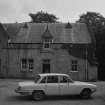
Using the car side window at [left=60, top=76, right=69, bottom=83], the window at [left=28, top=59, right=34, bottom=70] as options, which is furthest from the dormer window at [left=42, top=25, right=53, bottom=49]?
the car side window at [left=60, top=76, right=69, bottom=83]

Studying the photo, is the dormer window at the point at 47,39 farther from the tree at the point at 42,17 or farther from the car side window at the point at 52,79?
the tree at the point at 42,17

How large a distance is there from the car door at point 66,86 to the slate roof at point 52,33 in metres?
17.9

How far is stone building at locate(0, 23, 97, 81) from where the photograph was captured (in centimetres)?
3048

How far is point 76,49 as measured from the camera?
30.5 meters

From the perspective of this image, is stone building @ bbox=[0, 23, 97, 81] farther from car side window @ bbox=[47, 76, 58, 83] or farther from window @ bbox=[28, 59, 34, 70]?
car side window @ bbox=[47, 76, 58, 83]

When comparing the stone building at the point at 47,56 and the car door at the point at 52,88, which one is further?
the stone building at the point at 47,56

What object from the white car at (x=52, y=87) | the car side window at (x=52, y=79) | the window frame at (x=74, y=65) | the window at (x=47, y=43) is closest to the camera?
the white car at (x=52, y=87)

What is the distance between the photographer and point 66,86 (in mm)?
12953

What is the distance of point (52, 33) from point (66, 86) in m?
20.2

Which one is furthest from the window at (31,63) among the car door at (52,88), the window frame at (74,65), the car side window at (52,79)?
the car door at (52,88)

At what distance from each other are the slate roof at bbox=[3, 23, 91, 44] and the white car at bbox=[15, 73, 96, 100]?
17.9 metres

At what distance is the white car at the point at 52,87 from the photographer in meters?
12.6

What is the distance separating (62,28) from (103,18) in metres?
19.7

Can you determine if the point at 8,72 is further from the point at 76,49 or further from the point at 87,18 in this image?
the point at 87,18
